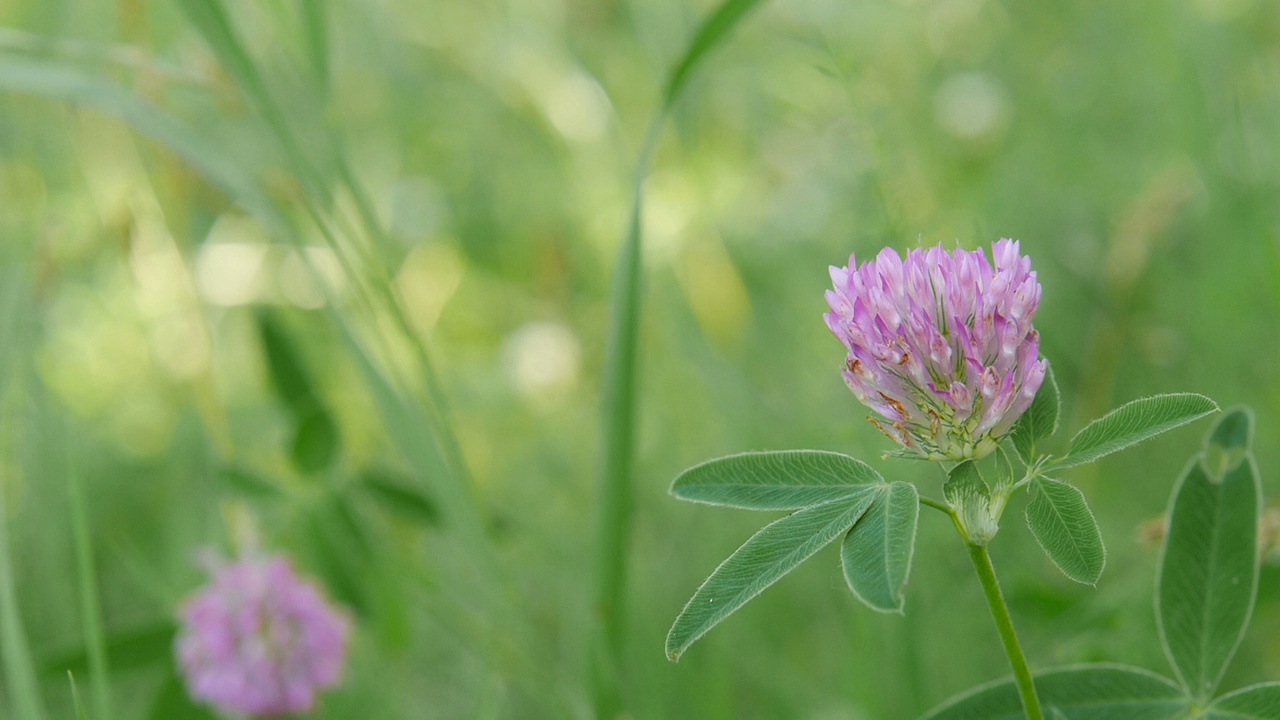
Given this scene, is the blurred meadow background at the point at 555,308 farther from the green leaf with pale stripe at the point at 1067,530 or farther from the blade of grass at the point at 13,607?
the green leaf with pale stripe at the point at 1067,530

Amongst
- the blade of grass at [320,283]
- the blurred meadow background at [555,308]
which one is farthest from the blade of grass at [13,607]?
the blade of grass at [320,283]

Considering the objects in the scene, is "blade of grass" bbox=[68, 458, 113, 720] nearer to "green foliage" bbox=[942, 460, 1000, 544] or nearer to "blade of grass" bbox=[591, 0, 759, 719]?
"blade of grass" bbox=[591, 0, 759, 719]

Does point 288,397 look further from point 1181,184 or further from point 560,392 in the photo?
point 1181,184

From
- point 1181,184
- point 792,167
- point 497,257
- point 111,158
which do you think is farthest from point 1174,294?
point 111,158

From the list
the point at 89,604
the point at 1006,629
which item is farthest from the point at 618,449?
the point at 1006,629

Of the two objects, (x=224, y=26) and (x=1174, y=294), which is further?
(x=1174, y=294)

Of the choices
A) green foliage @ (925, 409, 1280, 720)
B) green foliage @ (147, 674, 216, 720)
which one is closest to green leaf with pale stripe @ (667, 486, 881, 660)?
green foliage @ (925, 409, 1280, 720)
